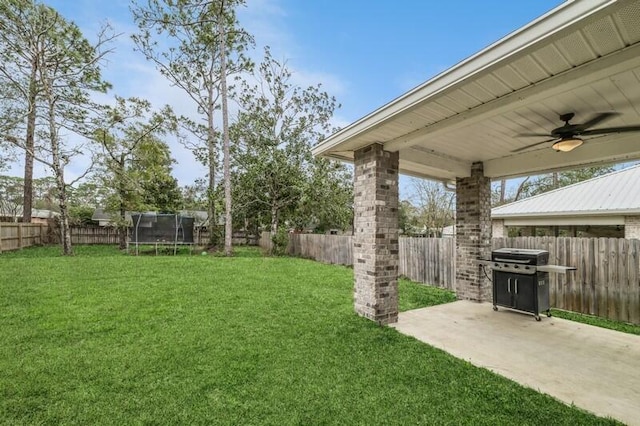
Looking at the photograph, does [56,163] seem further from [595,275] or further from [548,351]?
[595,275]

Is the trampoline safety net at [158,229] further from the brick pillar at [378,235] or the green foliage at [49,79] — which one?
the brick pillar at [378,235]

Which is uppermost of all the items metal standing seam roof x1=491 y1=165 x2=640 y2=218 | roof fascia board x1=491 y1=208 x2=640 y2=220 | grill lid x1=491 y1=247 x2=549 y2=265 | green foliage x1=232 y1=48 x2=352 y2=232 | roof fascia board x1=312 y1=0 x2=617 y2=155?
green foliage x1=232 y1=48 x2=352 y2=232

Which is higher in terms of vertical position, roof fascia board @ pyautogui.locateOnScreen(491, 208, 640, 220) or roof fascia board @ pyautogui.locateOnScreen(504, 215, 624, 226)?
roof fascia board @ pyautogui.locateOnScreen(491, 208, 640, 220)

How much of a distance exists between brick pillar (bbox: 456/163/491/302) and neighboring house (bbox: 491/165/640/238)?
4.84 meters

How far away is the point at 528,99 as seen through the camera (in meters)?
2.45

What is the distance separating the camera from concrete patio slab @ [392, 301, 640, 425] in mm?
2389

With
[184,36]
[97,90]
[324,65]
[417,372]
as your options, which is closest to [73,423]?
[417,372]

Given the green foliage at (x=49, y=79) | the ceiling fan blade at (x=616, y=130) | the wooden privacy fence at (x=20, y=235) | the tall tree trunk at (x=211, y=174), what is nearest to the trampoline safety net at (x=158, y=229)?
the tall tree trunk at (x=211, y=174)

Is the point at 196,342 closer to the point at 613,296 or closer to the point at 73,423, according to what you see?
the point at 73,423

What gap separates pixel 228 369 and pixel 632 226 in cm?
977

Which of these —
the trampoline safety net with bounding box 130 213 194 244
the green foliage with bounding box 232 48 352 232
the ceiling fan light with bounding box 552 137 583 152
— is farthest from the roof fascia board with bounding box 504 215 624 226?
the trampoline safety net with bounding box 130 213 194 244

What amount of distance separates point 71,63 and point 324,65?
10.0m

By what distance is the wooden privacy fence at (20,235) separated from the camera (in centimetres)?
1146

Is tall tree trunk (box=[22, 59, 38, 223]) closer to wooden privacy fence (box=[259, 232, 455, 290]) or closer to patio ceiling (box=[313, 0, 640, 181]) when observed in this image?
wooden privacy fence (box=[259, 232, 455, 290])
